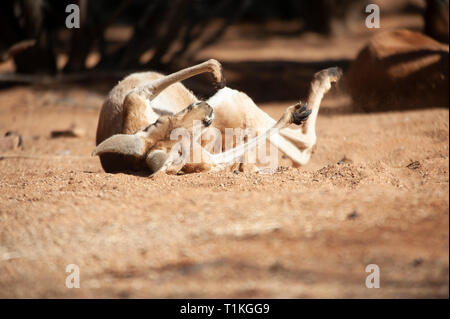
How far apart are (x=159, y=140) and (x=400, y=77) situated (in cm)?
352

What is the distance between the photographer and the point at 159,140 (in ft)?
12.0

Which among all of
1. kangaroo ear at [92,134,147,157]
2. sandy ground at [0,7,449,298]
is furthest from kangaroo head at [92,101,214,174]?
sandy ground at [0,7,449,298]

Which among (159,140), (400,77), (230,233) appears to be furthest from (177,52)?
(230,233)

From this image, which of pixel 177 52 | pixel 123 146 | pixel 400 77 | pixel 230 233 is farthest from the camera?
pixel 177 52

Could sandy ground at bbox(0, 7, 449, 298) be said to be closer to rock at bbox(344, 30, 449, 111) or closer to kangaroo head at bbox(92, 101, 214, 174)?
kangaroo head at bbox(92, 101, 214, 174)

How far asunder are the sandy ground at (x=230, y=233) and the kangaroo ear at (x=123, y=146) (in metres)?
0.15

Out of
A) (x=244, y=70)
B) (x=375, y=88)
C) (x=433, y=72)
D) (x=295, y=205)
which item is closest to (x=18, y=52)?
(x=244, y=70)

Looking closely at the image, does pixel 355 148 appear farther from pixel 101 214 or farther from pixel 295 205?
pixel 101 214

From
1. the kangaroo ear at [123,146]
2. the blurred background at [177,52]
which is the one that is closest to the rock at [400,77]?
the blurred background at [177,52]

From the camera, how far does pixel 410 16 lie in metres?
14.7

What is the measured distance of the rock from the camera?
20.4 feet

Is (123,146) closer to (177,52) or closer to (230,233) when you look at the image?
(230,233)

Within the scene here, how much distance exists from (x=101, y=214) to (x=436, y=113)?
4049 mm

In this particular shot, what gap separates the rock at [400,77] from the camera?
6219mm
